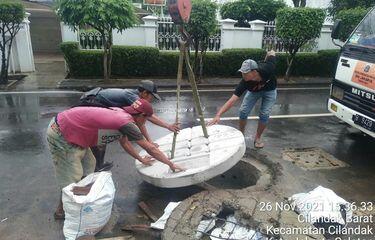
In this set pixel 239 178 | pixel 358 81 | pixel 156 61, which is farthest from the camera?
pixel 156 61

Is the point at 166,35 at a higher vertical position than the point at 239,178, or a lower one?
higher

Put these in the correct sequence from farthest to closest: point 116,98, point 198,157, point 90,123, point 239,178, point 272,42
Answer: point 272,42, point 239,178, point 198,157, point 116,98, point 90,123

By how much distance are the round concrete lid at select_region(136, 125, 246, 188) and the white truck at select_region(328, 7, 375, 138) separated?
2084 millimetres

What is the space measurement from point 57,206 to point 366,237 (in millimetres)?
3525

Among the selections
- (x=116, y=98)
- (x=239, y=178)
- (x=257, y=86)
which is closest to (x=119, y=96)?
(x=116, y=98)

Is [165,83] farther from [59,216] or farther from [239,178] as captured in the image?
[59,216]

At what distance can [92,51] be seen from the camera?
11320 mm

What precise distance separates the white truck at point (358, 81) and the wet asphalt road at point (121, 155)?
0.74 meters

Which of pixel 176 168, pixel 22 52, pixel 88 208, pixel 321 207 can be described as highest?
pixel 22 52

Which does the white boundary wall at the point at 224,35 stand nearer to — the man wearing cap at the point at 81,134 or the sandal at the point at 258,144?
the sandal at the point at 258,144

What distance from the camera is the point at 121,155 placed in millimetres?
5633

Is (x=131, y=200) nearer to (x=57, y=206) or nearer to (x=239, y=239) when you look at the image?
(x=57, y=206)

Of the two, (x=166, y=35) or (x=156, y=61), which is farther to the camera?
(x=166, y=35)

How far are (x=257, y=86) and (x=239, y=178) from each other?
148cm
